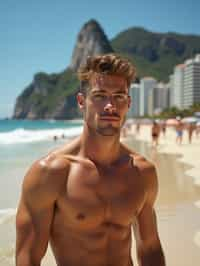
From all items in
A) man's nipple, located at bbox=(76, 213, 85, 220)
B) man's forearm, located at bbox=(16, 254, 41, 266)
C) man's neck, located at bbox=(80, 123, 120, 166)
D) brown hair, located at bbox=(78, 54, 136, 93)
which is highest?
brown hair, located at bbox=(78, 54, 136, 93)

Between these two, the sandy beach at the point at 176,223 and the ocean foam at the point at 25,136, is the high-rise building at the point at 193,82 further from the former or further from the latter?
the sandy beach at the point at 176,223

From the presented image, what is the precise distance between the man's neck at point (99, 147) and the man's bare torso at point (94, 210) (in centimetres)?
4

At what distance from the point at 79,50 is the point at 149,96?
8642 cm

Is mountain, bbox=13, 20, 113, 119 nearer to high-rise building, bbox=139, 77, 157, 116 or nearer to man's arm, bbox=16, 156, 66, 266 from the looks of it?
high-rise building, bbox=139, 77, 157, 116

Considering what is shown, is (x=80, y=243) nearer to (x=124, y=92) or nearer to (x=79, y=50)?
(x=124, y=92)

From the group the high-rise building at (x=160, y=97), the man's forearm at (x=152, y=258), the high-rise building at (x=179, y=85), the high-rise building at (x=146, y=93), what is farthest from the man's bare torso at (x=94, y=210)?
the high-rise building at (x=146, y=93)

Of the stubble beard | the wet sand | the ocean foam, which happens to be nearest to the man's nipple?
the stubble beard

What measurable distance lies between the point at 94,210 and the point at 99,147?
14.2 inches

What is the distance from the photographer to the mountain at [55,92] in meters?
166

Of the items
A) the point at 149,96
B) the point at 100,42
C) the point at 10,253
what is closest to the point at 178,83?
the point at 149,96

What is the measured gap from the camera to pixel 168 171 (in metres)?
9.84

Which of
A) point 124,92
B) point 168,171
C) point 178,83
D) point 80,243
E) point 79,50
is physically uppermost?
point 79,50

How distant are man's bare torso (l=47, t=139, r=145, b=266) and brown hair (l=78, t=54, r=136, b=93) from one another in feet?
1.45

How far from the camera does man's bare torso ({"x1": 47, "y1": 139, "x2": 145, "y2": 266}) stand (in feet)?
5.55
